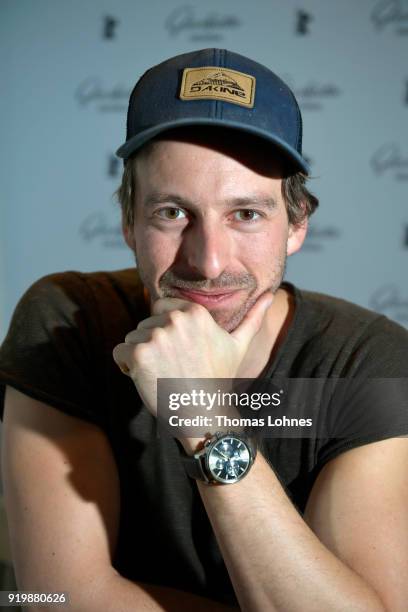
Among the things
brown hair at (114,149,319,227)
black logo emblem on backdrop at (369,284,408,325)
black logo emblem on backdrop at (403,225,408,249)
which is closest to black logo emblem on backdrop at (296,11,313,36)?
black logo emblem on backdrop at (403,225,408,249)

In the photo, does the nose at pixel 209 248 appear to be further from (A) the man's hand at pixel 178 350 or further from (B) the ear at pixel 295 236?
(B) the ear at pixel 295 236

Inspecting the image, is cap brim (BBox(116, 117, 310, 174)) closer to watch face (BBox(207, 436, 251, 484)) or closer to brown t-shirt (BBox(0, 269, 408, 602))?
brown t-shirt (BBox(0, 269, 408, 602))

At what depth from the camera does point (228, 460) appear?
110 centimetres

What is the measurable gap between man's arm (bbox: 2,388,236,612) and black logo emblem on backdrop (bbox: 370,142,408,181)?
1940mm

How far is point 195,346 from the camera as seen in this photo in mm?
1165

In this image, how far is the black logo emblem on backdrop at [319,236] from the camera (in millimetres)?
2877

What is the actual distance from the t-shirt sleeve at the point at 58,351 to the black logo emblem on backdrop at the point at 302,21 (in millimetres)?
1843

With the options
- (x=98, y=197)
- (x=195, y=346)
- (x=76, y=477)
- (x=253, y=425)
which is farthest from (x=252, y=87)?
(x=98, y=197)

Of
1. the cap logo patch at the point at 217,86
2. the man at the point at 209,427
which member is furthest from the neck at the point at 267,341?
the cap logo patch at the point at 217,86

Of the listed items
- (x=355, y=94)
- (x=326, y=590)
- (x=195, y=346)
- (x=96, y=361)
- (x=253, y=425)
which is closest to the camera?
(x=326, y=590)

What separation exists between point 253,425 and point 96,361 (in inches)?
13.3

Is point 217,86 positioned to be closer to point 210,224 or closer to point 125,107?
point 210,224

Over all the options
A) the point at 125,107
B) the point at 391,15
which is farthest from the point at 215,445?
the point at 391,15

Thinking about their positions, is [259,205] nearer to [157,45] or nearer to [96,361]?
[96,361]
